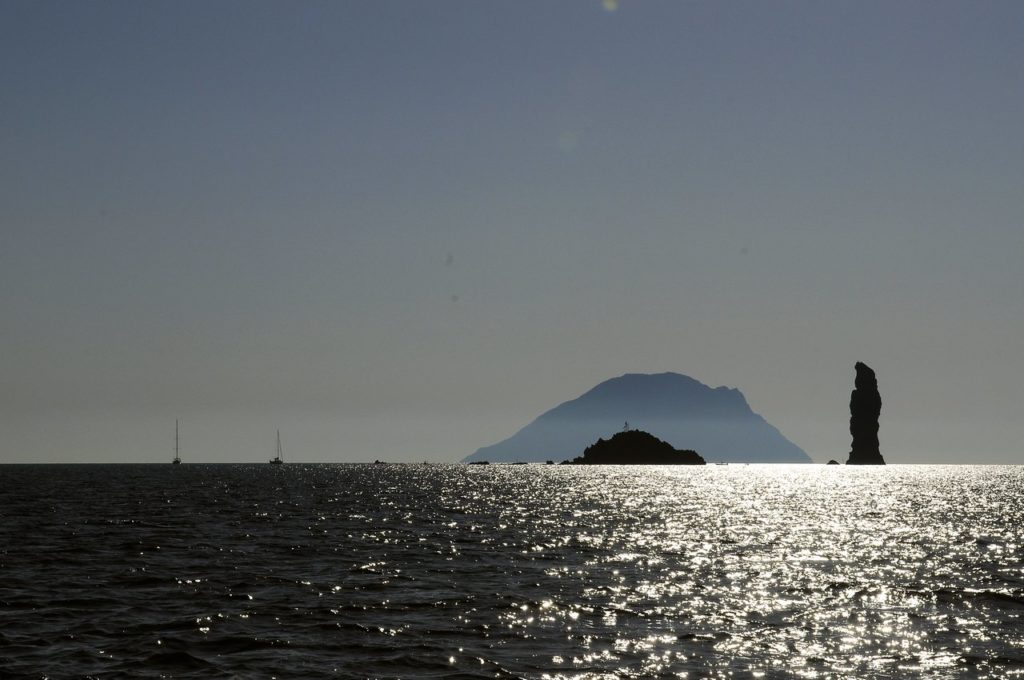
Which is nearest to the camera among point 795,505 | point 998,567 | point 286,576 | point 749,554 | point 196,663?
point 196,663

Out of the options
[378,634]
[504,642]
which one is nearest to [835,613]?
[504,642]

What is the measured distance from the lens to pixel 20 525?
6569 cm

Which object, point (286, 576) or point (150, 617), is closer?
point (150, 617)

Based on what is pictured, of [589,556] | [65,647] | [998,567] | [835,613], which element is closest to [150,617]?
[65,647]

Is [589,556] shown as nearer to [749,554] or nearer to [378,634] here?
[749,554]

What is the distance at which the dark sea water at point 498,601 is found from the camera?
83.4ft

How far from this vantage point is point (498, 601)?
34844mm

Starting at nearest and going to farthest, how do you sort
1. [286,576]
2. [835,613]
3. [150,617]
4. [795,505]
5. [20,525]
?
[150,617], [835,613], [286,576], [20,525], [795,505]

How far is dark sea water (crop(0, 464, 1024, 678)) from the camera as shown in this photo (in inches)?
1000

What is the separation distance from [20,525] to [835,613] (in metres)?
54.4

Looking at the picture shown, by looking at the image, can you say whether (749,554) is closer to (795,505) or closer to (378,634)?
(378,634)

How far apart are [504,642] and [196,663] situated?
27.3 feet

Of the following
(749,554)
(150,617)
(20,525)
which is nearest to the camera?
(150,617)

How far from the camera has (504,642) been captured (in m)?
27.8
